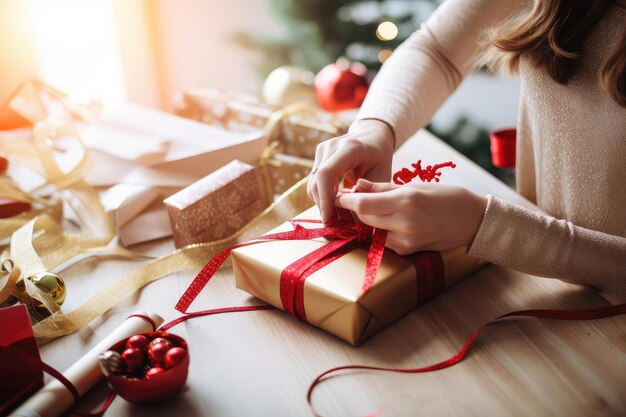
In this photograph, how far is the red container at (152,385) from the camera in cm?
58

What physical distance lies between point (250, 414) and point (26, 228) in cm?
50

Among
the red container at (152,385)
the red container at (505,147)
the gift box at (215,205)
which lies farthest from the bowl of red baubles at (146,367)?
the red container at (505,147)

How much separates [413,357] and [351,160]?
281 millimetres

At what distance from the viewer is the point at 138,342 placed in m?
0.62

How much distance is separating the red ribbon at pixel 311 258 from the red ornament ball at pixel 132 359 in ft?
0.44

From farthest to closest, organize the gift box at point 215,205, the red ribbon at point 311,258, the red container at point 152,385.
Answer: the gift box at point 215,205
the red ribbon at point 311,258
the red container at point 152,385

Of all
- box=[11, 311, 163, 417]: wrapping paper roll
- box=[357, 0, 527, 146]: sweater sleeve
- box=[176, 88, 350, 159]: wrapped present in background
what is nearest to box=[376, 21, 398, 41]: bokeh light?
box=[176, 88, 350, 159]: wrapped present in background

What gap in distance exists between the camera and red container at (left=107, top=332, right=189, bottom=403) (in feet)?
1.89

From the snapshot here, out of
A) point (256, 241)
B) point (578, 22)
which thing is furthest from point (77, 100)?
point (578, 22)

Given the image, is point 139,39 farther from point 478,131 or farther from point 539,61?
point 539,61

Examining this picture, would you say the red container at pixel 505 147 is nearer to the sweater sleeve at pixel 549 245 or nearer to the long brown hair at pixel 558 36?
the long brown hair at pixel 558 36

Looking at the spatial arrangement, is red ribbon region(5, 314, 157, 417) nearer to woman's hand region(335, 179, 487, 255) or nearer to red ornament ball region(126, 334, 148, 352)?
red ornament ball region(126, 334, 148, 352)

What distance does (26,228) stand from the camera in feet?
2.92

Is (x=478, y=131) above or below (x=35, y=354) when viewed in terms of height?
below
